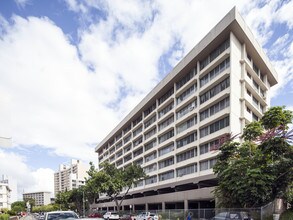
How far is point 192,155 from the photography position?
44.3 meters

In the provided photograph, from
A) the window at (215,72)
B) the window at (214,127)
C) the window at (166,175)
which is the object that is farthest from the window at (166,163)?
the window at (215,72)

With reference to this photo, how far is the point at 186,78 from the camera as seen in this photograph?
48906 mm

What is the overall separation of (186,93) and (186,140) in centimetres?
767

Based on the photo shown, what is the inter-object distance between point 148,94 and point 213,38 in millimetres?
25146

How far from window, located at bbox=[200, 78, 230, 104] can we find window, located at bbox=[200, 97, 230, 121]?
154cm

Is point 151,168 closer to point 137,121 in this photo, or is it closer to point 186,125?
point 137,121

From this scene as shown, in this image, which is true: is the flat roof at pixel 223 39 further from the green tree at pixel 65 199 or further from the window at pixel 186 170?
the green tree at pixel 65 199

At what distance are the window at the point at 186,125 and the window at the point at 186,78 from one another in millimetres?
6632

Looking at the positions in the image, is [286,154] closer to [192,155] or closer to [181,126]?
[192,155]

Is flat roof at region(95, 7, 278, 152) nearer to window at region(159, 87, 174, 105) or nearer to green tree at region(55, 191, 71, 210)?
window at region(159, 87, 174, 105)

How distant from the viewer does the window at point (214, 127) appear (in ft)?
122

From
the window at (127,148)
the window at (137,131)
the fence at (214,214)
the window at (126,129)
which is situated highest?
the window at (126,129)

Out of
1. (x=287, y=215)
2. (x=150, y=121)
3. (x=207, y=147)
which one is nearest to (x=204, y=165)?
(x=207, y=147)

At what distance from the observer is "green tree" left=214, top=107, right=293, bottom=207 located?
73.4 feet
